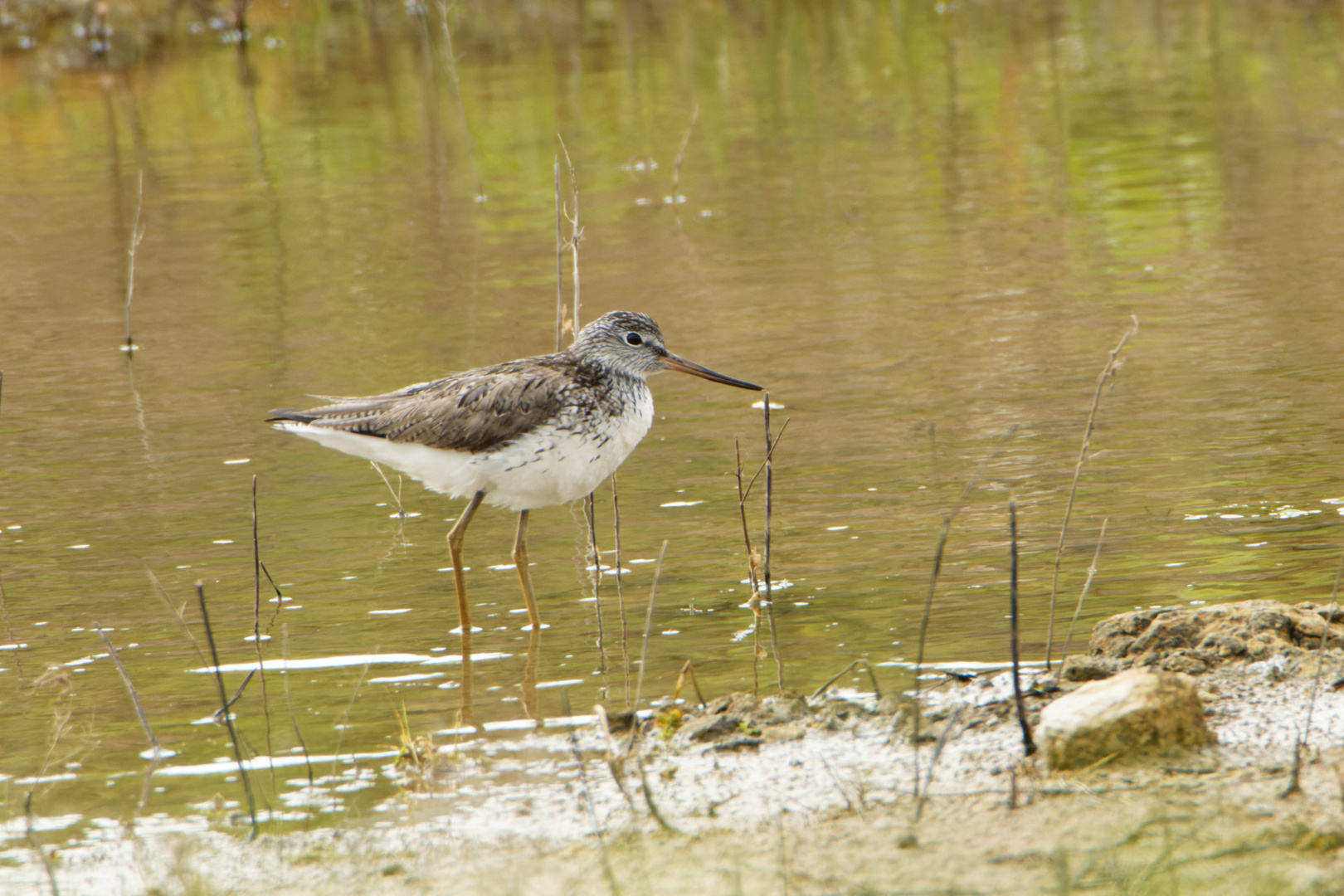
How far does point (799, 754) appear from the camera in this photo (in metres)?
4.91

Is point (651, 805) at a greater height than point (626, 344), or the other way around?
point (626, 344)

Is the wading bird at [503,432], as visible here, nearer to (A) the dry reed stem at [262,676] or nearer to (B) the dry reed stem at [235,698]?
(A) the dry reed stem at [262,676]

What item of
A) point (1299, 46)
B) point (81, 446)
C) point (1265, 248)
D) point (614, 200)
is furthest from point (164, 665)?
point (1299, 46)

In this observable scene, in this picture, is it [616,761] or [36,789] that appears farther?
[36,789]

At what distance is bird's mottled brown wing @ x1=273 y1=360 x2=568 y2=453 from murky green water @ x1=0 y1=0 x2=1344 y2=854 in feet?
2.36

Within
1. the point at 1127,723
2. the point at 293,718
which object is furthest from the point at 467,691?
the point at 1127,723

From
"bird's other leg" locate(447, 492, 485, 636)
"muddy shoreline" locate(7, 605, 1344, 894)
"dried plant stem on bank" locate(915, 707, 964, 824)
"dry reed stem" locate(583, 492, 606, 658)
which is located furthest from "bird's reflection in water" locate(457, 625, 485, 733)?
"dried plant stem on bank" locate(915, 707, 964, 824)

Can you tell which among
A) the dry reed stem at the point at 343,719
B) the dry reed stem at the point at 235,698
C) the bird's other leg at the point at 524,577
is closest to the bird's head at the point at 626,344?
the bird's other leg at the point at 524,577

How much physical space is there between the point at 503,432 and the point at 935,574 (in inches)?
92.8

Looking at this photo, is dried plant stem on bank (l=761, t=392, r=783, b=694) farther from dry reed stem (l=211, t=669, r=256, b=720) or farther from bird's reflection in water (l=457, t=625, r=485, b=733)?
dry reed stem (l=211, t=669, r=256, b=720)

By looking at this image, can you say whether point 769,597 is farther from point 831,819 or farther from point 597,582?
point 831,819

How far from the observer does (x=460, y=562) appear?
680 cm

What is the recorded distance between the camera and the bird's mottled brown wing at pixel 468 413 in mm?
6590

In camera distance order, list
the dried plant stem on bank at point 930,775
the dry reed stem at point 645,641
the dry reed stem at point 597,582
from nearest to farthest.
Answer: the dried plant stem on bank at point 930,775
the dry reed stem at point 645,641
the dry reed stem at point 597,582
